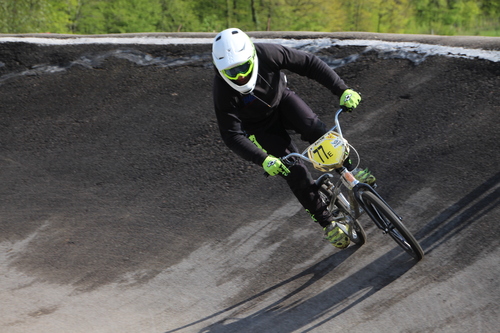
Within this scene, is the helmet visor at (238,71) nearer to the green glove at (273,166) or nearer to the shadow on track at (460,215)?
the green glove at (273,166)

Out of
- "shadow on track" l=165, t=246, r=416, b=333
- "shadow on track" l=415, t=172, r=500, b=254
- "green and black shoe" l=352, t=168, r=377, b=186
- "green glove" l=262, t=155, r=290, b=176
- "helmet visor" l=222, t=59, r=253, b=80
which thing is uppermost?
"helmet visor" l=222, t=59, r=253, b=80

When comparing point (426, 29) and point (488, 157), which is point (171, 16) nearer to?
point (426, 29)

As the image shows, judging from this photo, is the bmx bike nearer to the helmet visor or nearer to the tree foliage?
the helmet visor

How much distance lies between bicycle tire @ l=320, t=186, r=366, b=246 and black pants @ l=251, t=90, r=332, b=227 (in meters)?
0.09

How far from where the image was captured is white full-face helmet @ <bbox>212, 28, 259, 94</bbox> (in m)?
4.50

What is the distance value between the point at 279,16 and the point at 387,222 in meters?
14.9

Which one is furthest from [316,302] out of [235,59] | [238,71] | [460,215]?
[235,59]

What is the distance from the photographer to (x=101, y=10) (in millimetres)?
18797

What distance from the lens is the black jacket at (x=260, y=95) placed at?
4.72 m

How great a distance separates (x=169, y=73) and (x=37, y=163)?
3.17m

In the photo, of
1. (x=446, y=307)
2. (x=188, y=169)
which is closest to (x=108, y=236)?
(x=188, y=169)

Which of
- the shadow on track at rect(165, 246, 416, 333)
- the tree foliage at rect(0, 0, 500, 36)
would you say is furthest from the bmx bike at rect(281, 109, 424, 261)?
the tree foliage at rect(0, 0, 500, 36)

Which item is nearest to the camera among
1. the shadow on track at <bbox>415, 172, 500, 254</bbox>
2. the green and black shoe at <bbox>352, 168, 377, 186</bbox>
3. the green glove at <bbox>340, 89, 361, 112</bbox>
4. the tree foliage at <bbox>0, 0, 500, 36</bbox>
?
the green glove at <bbox>340, 89, 361, 112</bbox>

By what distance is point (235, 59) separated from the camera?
4.49 metres
